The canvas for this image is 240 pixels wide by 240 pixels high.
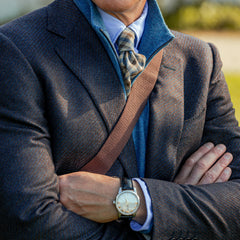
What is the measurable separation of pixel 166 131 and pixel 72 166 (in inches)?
23.8

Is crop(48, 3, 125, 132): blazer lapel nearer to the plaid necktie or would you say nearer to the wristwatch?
the plaid necktie

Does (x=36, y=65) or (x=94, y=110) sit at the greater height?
(x=36, y=65)

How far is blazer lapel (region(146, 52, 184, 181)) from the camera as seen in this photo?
234cm

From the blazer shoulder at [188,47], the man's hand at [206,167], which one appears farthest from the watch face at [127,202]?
the blazer shoulder at [188,47]

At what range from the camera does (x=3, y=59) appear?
78.2 inches

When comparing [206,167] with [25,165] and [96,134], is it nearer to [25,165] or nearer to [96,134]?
[96,134]

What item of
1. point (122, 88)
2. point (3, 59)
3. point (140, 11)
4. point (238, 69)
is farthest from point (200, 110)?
point (238, 69)

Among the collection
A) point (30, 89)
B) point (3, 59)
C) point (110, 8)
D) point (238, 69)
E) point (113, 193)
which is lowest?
point (238, 69)

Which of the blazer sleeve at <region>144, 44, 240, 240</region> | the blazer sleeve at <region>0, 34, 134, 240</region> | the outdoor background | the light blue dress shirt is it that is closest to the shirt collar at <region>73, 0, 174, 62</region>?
the light blue dress shirt

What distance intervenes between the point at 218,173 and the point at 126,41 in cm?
100

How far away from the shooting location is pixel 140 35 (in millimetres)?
2465

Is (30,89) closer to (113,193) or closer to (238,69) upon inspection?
(113,193)

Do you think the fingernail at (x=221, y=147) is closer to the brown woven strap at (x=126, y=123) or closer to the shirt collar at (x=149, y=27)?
the brown woven strap at (x=126, y=123)

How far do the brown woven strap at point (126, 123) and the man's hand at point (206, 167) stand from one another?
51cm
